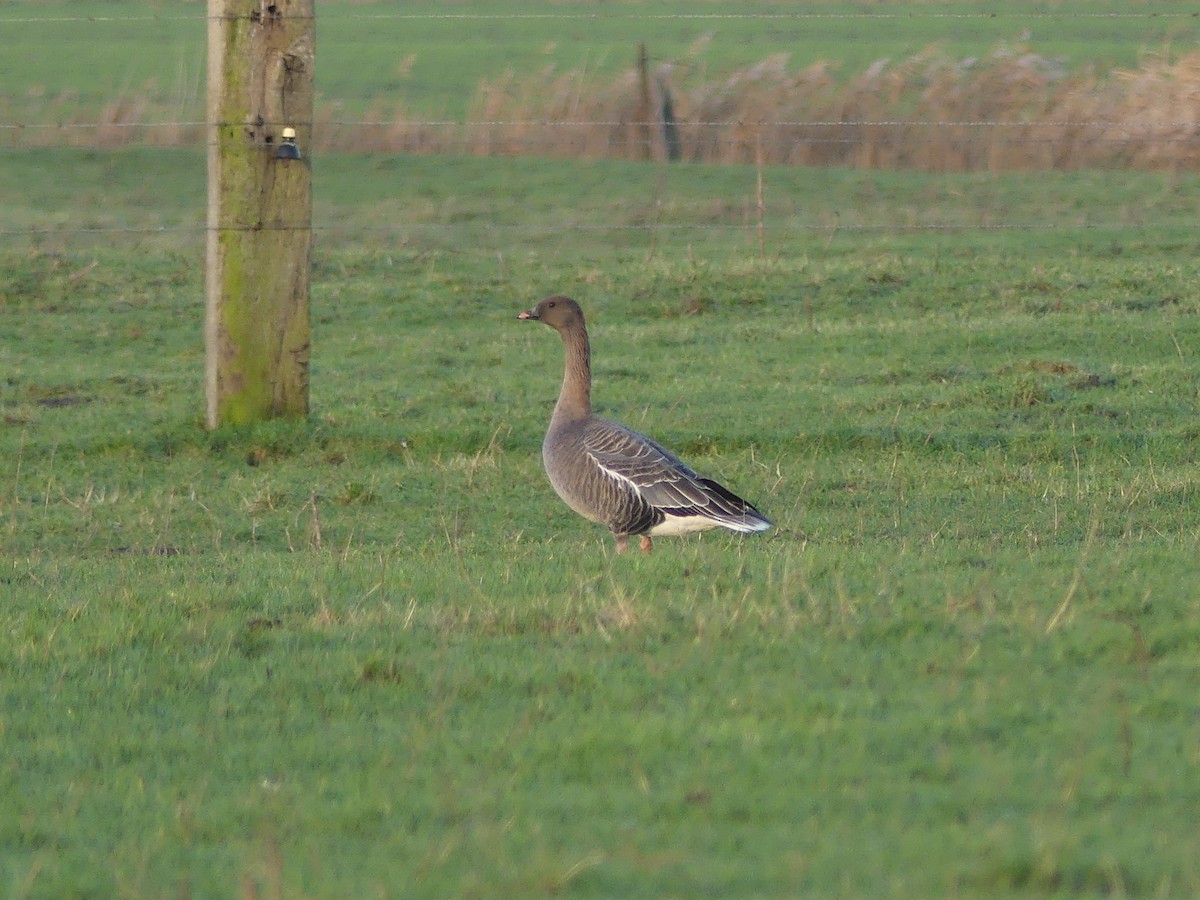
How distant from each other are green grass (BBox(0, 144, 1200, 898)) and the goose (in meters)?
0.19

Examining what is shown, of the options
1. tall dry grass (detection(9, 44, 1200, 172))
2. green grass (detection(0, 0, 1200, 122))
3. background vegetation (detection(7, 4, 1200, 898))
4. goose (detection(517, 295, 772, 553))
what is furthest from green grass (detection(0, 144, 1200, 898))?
green grass (detection(0, 0, 1200, 122))

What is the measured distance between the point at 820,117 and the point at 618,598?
72.1 feet

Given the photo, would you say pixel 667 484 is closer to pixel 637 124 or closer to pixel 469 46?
pixel 637 124

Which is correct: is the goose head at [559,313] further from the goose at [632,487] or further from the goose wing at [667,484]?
the goose wing at [667,484]

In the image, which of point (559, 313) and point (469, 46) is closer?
point (559, 313)

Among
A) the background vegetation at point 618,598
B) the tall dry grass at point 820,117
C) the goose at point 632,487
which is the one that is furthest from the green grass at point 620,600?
the tall dry grass at point 820,117

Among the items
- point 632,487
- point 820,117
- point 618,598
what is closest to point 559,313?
point 632,487

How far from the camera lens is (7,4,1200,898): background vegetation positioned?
3953 millimetres

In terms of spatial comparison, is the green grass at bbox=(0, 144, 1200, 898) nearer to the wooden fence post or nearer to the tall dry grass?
the wooden fence post

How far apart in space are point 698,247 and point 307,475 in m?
10.5

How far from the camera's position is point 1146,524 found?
28.4ft

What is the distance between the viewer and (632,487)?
779cm

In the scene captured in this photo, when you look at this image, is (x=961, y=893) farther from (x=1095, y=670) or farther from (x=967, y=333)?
(x=967, y=333)

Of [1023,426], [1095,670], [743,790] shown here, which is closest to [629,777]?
[743,790]
